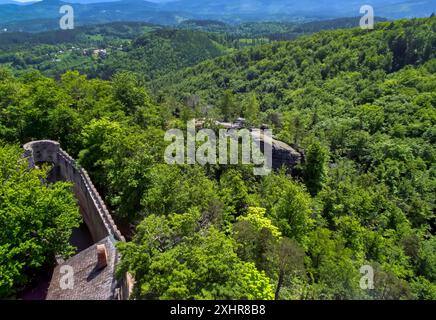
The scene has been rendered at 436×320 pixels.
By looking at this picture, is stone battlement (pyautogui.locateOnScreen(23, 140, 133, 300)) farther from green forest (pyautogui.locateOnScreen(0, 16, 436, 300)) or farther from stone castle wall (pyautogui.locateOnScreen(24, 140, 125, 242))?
green forest (pyautogui.locateOnScreen(0, 16, 436, 300))

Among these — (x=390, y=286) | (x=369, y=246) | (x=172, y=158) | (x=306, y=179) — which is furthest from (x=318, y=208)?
(x=390, y=286)

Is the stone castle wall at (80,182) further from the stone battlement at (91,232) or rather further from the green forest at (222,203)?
the green forest at (222,203)

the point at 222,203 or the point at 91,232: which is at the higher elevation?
the point at 222,203

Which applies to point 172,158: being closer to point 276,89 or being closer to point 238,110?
point 238,110

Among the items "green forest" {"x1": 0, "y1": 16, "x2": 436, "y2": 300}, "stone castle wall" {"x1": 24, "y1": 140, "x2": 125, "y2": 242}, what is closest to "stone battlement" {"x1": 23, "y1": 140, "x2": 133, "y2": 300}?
"stone castle wall" {"x1": 24, "y1": 140, "x2": 125, "y2": 242}

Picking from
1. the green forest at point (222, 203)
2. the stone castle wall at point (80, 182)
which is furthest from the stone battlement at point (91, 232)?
the green forest at point (222, 203)

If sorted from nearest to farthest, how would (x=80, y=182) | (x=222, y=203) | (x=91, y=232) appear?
(x=222, y=203)
(x=91, y=232)
(x=80, y=182)

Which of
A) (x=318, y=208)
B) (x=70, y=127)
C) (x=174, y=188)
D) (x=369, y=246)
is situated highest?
(x=70, y=127)

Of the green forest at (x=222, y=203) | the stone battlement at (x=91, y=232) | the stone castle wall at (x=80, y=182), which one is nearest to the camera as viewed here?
the green forest at (x=222, y=203)

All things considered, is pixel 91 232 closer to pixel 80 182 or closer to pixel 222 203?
pixel 80 182

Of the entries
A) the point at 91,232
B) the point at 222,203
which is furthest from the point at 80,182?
the point at 222,203

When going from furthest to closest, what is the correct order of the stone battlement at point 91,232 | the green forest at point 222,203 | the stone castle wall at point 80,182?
the stone castle wall at point 80,182 → the stone battlement at point 91,232 → the green forest at point 222,203
